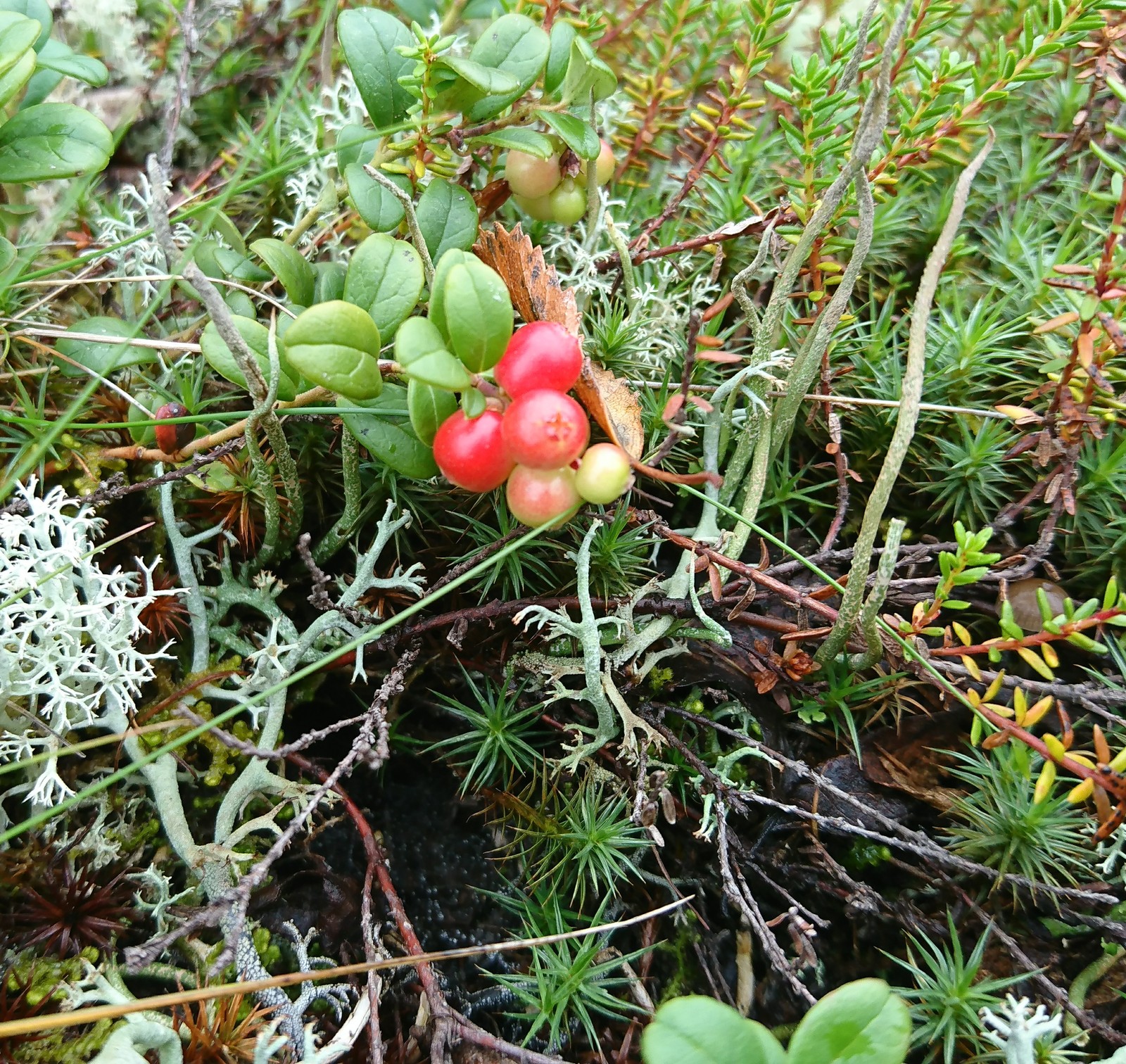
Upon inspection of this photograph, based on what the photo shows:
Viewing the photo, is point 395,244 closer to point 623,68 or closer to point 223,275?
point 223,275

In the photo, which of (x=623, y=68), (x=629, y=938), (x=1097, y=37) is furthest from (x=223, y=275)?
(x=1097, y=37)

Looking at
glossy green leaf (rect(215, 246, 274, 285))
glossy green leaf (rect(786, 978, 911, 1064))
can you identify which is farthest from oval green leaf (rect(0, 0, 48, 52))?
glossy green leaf (rect(786, 978, 911, 1064))

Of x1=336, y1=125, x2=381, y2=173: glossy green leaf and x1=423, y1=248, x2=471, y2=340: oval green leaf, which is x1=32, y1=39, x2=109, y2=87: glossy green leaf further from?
x1=423, y1=248, x2=471, y2=340: oval green leaf

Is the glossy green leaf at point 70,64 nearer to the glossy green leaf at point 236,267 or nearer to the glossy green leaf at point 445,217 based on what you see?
the glossy green leaf at point 236,267

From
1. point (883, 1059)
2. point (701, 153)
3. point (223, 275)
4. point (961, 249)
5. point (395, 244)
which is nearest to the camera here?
point (883, 1059)

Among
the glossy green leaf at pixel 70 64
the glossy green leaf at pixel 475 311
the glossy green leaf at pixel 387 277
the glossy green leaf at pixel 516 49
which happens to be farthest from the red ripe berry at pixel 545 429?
the glossy green leaf at pixel 70 64
